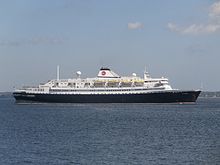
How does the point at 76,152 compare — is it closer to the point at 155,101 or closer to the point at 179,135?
the point at 179,135

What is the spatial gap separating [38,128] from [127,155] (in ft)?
76.2

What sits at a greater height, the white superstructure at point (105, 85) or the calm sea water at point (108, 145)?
the white superstructure at point (105, 85)

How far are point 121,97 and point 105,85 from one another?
19.6 feet

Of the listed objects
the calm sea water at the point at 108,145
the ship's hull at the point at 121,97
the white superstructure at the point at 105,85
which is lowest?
the calm sea water at the point at 108,145

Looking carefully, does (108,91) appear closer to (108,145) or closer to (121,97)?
(121,97)

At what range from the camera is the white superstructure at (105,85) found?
397 feet

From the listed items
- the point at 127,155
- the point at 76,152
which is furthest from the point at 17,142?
the point at 127,155

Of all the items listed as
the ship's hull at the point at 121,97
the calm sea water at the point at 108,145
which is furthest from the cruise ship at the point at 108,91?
the calm sea water at the point at 108,145

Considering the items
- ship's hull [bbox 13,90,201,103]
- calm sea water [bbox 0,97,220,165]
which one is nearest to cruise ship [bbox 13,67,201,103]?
ship's hull [bbox 13,90,201,103]

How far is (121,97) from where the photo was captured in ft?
399

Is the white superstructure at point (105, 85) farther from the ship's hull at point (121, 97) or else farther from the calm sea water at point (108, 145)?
the calm sea water at point (108, 145)

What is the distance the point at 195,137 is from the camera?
4775 cm

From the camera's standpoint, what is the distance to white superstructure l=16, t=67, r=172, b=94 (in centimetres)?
12100

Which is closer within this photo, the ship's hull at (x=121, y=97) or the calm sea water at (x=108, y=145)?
the calm sea water at (x=108, y=145)
